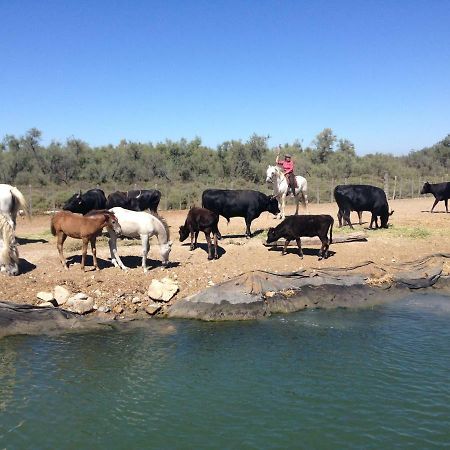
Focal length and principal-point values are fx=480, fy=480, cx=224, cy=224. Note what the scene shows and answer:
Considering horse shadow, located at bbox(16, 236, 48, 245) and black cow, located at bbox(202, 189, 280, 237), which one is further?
black cow, located at bbox(202, 189, 280, 237)

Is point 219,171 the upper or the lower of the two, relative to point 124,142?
lower

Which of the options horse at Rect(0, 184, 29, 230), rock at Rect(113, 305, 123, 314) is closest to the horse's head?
rock at Rect(113, 305, 123, 314)

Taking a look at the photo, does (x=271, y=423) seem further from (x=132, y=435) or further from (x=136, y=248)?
(x=136, y=248)

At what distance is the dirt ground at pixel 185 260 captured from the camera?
10812mm

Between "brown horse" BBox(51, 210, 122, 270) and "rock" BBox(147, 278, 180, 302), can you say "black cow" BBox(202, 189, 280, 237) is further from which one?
"rock" BBox(147, 278, 180, 302)

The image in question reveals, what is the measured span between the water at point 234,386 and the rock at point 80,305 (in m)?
0.96

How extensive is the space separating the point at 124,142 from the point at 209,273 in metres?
37.6

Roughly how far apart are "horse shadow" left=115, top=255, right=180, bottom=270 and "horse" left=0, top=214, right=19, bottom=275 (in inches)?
105

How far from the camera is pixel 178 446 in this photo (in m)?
5.70

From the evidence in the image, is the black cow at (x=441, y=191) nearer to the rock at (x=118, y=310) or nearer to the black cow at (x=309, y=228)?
the black cow at (x=309, y=228)

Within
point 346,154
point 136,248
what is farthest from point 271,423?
point 346,154

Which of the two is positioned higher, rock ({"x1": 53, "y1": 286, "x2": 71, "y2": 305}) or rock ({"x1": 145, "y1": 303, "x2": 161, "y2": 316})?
rock ({"x1": 53, "y1": 286, "x2": 71, "y2": 305})

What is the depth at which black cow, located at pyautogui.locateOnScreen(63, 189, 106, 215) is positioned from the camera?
16859 millimetres

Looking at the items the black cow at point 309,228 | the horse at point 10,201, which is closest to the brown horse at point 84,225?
the horse at point 10,201
